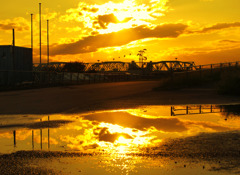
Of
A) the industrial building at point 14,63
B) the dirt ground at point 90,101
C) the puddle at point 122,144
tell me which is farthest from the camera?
the industrial building at point 14,63

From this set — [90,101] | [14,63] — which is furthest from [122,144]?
[14,63]

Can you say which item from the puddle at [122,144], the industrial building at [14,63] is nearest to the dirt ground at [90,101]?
the puddle at [122,144]

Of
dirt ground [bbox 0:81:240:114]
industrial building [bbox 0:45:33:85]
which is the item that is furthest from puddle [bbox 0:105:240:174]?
industrial building [bbox 0:45:33:85]

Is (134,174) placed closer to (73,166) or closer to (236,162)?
(73,166)

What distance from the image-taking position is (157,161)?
6.50 m

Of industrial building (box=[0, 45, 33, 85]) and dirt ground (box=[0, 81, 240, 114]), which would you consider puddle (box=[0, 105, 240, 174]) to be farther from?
industrial building (box=[0, 45, 33, 85])

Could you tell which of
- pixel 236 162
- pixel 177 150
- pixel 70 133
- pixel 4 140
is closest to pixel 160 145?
pixel 177 150

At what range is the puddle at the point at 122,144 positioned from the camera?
20.1ft

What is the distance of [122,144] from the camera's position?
8.15 metres

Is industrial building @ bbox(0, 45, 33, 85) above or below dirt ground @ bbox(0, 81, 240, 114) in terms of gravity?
above

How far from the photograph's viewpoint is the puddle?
6121 millimetres

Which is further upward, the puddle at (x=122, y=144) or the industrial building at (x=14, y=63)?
the industrial building at (x=14, y=63)

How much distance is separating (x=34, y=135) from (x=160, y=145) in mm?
3379

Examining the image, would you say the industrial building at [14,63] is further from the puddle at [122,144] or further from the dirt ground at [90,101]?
the puddle at [122,144]
